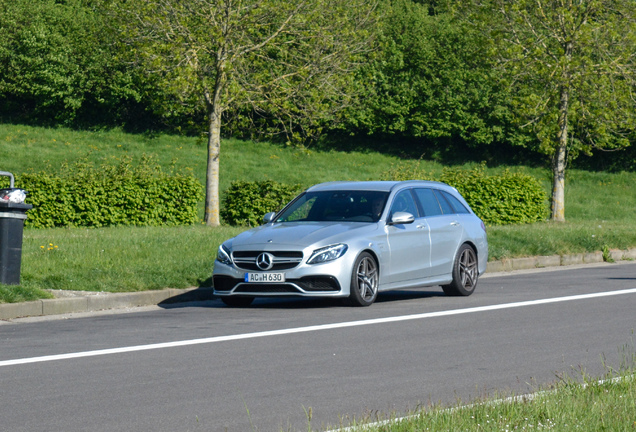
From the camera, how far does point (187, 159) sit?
4562cm

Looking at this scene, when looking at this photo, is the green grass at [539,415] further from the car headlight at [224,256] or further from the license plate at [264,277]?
the car headlight at [224,256]

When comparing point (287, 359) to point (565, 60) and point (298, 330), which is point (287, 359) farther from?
point (565, 60)

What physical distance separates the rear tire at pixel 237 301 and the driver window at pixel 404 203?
2216 millimetres

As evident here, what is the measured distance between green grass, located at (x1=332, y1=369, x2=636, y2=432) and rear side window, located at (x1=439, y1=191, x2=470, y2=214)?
8.19 metres

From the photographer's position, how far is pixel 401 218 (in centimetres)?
1188

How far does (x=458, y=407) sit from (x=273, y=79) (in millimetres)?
20363

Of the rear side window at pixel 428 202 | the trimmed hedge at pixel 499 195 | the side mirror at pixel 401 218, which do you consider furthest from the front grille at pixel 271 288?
the trimmed hedge at pixel 499 195

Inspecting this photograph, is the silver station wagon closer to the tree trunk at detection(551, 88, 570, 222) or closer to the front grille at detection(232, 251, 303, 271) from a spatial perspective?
the front grille at detection(232, 251, 303, 271)

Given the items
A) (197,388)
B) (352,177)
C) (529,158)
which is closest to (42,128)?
(352,177)

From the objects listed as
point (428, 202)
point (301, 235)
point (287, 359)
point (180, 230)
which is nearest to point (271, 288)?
point (301, 235)

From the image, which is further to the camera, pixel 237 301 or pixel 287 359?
pixel 237 301

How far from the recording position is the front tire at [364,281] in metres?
11.2

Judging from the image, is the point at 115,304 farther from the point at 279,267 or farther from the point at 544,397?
the point at 544,397

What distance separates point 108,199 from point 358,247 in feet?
44.3
